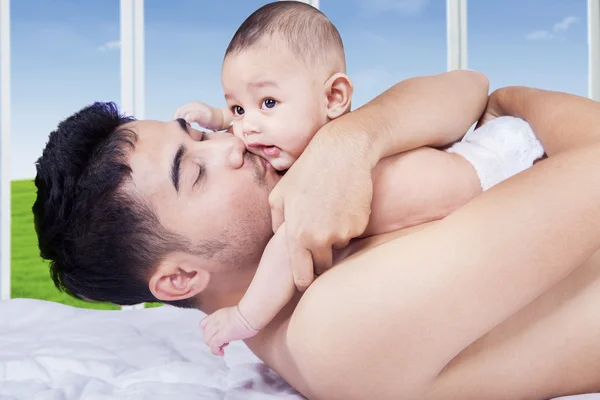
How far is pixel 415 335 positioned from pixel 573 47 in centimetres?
617

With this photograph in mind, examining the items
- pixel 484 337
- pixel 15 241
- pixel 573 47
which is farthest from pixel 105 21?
pixel 484 337

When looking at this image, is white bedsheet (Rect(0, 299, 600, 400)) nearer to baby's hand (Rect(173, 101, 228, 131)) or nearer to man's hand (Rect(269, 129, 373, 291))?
man's hand (Rect(269, 129, 373, 291))

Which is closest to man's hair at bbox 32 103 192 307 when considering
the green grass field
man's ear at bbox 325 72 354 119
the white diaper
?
man's ear at bbox 325 72 354 119

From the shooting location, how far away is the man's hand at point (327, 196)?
1148mm

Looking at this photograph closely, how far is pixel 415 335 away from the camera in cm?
113

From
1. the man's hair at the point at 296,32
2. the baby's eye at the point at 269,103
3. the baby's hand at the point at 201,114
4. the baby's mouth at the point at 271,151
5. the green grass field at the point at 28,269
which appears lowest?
the green grass field at the point at 28,269

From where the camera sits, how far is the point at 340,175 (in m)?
1.15

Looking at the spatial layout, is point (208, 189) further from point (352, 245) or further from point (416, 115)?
point (416, 115)

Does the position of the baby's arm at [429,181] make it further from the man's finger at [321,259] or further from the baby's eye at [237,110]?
the baby's eye at [237,110]

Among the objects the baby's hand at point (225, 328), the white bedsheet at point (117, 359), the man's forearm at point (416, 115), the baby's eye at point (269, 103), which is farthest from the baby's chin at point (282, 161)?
the white bedsheet at point (117, 359)

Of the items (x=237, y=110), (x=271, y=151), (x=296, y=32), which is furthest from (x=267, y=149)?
(x=296, y=32)

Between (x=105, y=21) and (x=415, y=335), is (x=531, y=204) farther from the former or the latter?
(x=105, y=21)

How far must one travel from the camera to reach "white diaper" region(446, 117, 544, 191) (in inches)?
56.3

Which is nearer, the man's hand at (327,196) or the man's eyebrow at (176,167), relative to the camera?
the man's hand at (327,196)
